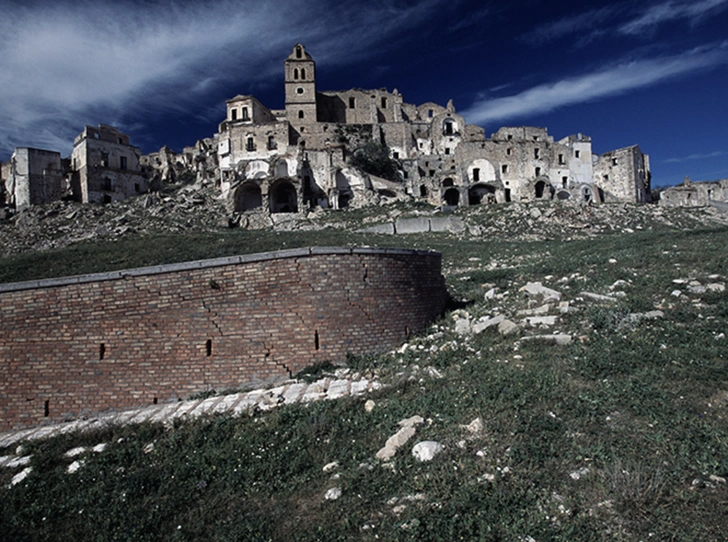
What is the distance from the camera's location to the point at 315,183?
142 feet

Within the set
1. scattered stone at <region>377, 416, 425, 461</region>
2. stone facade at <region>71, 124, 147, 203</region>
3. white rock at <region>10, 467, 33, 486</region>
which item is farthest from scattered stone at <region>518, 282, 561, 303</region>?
stone facade at <region>71, 124, 147, 203</region>

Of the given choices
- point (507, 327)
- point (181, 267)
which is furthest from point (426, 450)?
point (181, 267)

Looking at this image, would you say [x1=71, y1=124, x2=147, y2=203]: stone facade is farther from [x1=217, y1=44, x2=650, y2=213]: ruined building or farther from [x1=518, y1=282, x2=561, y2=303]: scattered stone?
[x1=518, y1=282, x2=561, y2=303]: scattered stone

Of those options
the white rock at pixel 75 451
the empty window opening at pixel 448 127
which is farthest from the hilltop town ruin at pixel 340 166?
the white rock at pixel 75 451

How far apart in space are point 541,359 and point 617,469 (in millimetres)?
2945

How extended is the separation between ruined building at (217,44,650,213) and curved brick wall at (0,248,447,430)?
32.7m

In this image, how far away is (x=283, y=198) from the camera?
143 feet

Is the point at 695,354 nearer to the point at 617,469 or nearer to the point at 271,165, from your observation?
the point at 617,469

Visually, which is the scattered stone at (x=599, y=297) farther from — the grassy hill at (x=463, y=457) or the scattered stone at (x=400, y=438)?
the scattered stone at (x=400, y=438)

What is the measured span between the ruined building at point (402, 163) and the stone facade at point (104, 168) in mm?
11631

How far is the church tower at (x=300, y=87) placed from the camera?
171ft

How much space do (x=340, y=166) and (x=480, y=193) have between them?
1590cm

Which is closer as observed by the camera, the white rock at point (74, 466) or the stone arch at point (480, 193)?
the white rock at point (74, 466)

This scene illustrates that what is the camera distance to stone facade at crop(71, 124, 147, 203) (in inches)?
1777
